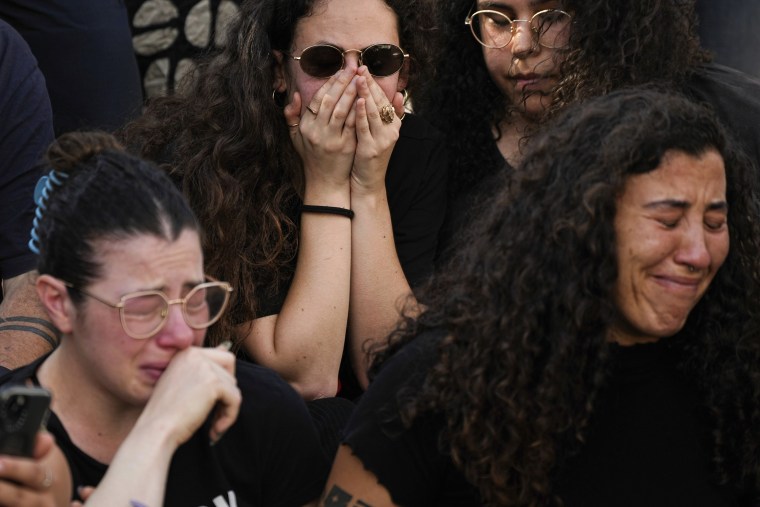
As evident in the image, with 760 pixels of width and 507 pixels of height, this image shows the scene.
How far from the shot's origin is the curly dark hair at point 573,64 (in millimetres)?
3311

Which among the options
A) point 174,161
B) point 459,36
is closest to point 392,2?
point 459,36

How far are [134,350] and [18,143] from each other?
1295 mm

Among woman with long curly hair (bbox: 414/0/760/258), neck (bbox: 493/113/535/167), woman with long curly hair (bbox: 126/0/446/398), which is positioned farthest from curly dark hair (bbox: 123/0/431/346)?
neck (bbox: 493/113/535/167)

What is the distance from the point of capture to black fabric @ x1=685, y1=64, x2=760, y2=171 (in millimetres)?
3354

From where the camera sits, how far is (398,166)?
3482mm

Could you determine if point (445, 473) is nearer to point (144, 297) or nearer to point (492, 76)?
point (144, 297)

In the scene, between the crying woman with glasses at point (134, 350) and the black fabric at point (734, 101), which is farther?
the black fabric at point (734, 101)

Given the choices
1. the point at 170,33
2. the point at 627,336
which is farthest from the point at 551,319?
the point at 170,33

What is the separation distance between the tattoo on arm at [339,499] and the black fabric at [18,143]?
1277mm

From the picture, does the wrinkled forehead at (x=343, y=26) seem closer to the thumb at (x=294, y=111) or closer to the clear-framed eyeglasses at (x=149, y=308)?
the thumb at (x=294, y=111)

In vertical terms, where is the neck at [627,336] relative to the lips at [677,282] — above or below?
below

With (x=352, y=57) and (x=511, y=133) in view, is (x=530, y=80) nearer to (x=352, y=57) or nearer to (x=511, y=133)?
(x=511, y=133)

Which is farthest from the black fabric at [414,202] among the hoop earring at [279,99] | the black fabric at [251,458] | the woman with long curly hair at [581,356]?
the woman with long curly hair at [581,356]

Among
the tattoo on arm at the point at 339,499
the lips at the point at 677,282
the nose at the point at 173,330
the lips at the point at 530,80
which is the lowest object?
the tattoo on arm at the point at 339,499
